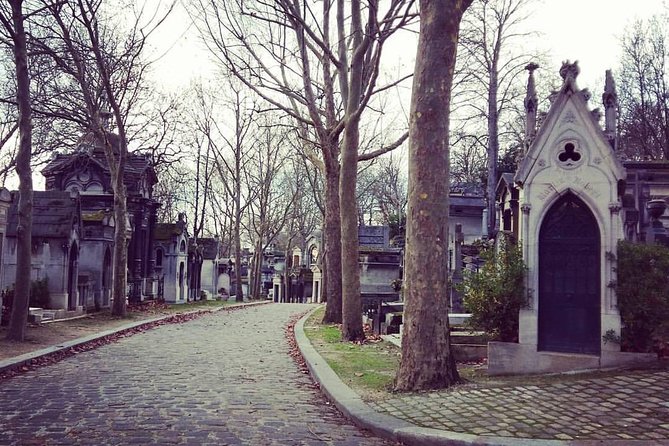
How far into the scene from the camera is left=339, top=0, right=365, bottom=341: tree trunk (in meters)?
13.4

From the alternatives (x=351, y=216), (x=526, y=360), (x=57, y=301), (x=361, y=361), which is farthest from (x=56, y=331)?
(x=526, y=360)

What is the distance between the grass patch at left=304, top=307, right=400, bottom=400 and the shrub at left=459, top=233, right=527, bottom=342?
5.25ft

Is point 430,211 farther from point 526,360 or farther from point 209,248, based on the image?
point 209,248

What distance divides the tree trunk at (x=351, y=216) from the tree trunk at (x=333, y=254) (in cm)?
413

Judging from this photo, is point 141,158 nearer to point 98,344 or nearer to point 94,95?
point 94,95

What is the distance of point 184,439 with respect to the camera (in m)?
5.43

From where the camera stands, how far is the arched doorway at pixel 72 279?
19.3m

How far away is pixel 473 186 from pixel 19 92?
2815cm

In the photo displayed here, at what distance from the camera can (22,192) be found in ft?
40.8

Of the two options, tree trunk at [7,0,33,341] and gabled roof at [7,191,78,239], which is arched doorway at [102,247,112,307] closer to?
gabled roof at [7,191,78,239]

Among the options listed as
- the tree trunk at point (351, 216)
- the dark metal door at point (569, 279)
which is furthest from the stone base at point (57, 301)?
the dark metal door at point (569, 279)

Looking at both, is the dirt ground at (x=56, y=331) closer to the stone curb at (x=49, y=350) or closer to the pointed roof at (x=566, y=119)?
the stone curb at (x=49, y=350)

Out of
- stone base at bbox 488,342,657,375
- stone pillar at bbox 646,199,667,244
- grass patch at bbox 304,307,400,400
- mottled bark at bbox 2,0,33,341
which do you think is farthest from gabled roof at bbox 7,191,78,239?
stone pillar at bbox 646,199,667,244

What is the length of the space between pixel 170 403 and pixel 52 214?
14.7 m
